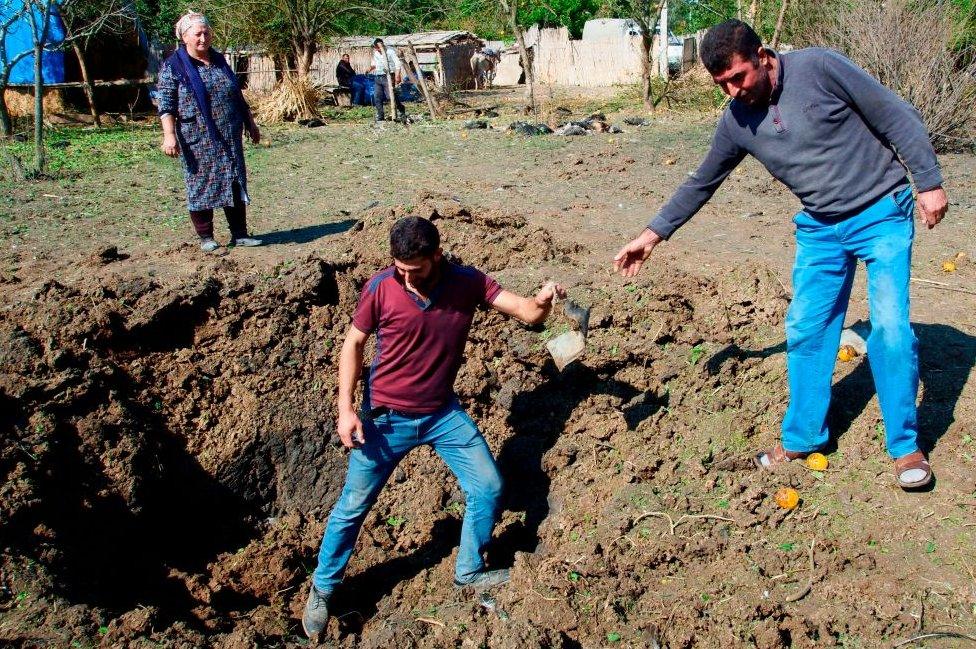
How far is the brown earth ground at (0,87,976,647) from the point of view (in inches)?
134

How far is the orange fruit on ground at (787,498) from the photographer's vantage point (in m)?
3.74

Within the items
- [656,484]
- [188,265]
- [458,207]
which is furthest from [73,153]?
[656,484]

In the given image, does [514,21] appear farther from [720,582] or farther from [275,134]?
[720,582]

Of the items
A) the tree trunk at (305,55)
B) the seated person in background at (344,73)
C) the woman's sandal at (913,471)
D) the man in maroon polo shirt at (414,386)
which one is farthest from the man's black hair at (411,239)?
the seated person in background at (344,73)

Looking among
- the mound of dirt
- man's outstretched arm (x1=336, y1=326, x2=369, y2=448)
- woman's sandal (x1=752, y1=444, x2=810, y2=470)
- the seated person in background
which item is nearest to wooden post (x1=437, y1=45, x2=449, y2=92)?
the seated person in background

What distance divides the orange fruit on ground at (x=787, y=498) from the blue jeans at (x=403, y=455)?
1311 mm

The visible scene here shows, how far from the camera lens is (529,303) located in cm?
353

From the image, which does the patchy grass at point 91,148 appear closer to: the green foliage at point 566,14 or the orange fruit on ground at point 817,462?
the orange fruit on ground at point 817,462

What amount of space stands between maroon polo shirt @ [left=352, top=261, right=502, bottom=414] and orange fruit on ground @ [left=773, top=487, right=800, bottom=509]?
162cm

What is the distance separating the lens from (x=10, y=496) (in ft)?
12.6

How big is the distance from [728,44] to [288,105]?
56.3ft

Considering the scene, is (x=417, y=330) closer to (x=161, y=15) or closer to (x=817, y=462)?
(x=817, y=462)

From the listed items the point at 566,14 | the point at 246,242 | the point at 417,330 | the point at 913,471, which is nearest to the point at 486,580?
the point at 417,330

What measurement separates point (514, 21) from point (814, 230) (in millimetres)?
16320
